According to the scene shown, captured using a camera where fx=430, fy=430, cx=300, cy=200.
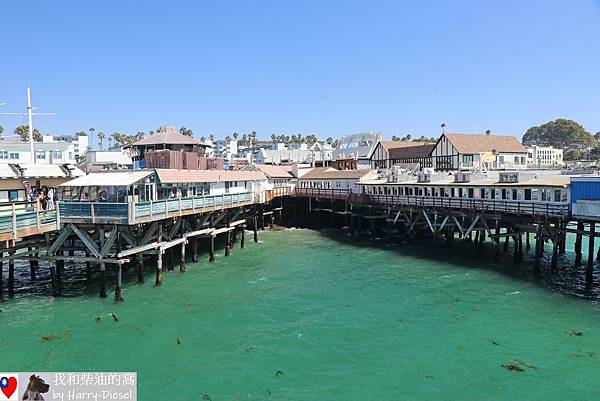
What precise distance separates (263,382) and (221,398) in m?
1.76

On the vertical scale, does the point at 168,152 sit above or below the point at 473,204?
above

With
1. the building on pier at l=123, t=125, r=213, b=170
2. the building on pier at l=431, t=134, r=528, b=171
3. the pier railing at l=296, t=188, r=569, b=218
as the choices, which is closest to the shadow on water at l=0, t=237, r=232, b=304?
the building on pier at l=123, t=125, r=213, b=170

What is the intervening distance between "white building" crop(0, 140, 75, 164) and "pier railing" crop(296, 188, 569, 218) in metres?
59.1

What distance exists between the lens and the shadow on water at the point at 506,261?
90.0ft

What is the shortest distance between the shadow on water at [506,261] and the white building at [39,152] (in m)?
61.7

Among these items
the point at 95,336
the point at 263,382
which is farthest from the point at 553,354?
the point at 95,336

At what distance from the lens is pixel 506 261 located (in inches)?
1382

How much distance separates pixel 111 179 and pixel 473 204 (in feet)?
93.4

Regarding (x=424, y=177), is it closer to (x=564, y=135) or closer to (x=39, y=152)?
(x=39, y=152)

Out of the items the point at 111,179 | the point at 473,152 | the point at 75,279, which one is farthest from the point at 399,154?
the point at 75,279

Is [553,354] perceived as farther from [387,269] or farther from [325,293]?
[387,269]

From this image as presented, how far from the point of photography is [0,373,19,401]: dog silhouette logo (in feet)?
45.9

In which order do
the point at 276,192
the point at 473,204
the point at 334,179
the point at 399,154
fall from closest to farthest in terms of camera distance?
the point at 473,204 < the point at 276,192 < the point at 334,179 < the point at 399,154

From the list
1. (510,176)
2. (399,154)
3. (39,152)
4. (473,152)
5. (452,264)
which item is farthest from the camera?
(39,152)
